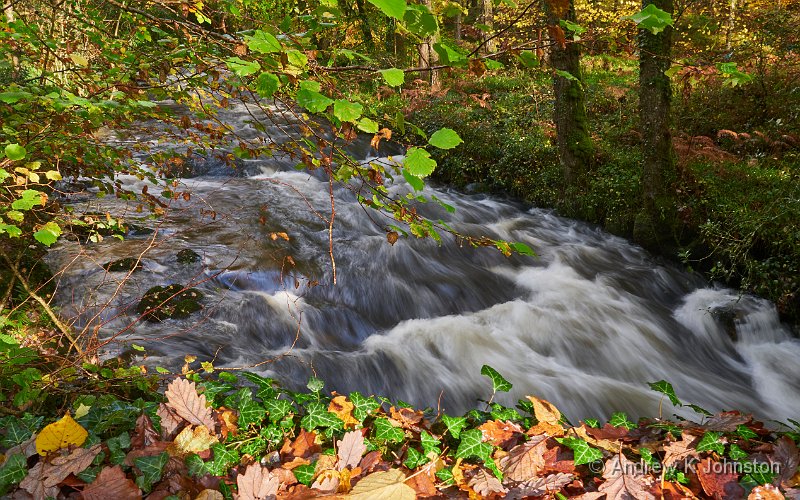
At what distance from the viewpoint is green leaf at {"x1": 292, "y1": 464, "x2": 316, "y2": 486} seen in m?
2.04

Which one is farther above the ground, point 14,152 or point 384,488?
point 14,152

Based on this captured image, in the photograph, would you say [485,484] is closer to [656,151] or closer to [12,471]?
[12,471]

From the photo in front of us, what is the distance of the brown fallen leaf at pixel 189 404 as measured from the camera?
2.27m

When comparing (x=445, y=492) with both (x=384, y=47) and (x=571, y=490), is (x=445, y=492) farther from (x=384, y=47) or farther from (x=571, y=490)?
(x=384, y=47)

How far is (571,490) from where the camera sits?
213cm

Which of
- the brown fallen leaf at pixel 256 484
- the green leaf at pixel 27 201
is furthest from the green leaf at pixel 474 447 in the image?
the green leaf at pixel 27 201

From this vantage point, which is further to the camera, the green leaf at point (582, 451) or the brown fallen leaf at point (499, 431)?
the brown fallen leaf at point (499, 431)

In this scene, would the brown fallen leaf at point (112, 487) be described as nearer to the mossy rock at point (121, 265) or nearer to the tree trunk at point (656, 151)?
the mossy rock at point (121, 265)

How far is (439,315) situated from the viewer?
238 inches

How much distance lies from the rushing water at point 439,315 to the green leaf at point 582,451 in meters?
2.08

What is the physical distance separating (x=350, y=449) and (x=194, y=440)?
0.71m

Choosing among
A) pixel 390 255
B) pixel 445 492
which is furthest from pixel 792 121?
pixel 445 492

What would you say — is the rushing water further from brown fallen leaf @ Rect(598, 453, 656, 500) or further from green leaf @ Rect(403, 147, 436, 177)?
green leaf @ Rect(403, 147, 436, 177)

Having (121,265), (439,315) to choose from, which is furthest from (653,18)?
(121,265)
